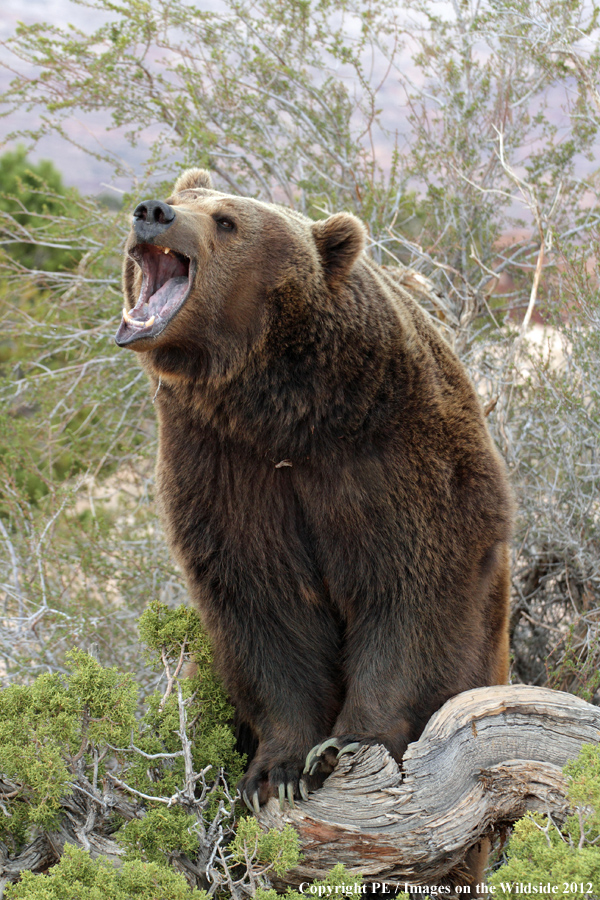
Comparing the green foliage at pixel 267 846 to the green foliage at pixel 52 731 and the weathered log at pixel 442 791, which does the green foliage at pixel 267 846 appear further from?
the green foliage at pixel 52 731

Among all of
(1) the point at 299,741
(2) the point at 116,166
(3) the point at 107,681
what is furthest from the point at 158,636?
(2) the point at 116,166

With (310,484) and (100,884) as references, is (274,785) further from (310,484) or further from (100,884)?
(310,484)

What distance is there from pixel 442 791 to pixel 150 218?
7.26 ft

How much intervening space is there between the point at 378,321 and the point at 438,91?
13.5ft

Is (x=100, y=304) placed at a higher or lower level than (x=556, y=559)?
→ higher

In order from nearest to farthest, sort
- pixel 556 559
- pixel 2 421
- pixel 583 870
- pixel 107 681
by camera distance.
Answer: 1. pixel 583 870
2. pixel 107 681
3. pixel 556 559
4. pixel 2 421

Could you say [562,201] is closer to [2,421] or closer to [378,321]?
[378,321]

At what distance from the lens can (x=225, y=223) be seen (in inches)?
121

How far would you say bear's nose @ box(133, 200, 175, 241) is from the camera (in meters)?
2.71

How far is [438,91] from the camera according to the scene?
20.8 feet

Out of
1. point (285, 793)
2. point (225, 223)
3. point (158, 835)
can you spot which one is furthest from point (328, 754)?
point (225, 223)

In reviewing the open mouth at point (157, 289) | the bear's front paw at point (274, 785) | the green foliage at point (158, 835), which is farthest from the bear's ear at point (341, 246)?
the green foliage at point (158, 835)

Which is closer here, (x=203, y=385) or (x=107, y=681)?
(x=107, y=681)

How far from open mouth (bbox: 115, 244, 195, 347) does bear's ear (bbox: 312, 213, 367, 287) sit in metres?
0.54
